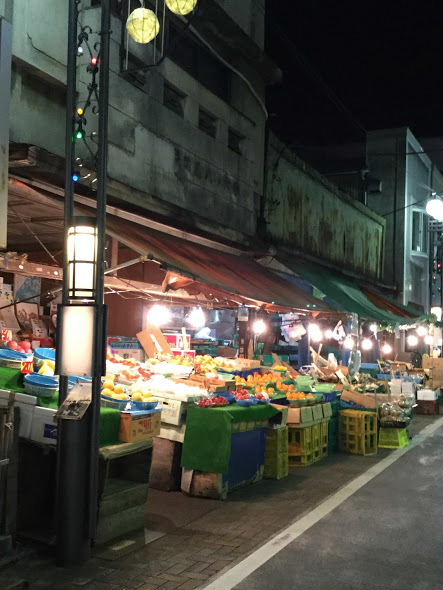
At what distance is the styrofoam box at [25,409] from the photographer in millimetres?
6578

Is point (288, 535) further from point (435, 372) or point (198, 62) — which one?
point (435, 372)

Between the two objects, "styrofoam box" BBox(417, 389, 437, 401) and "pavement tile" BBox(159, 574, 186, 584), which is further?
"styrofoam box" BBox(417, 389, 437, 401)

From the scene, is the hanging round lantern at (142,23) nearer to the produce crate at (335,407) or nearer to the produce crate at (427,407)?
the produce crate at (335,407)

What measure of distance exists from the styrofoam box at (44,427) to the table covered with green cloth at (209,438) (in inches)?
107

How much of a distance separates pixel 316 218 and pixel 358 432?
38.2ft

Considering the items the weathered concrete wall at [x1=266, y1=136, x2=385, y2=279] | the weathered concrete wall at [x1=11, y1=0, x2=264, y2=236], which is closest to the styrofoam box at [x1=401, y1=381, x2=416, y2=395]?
the weathered concrete wall at [x1=266, y1=136, x2=385, y2=279]

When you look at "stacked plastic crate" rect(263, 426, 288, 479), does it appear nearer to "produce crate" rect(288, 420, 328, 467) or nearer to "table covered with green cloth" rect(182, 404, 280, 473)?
"produce crate" rect(288, 420, 328, 467)

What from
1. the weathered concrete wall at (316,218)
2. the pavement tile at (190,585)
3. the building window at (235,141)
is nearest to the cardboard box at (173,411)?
the pavement tile at (190,585)

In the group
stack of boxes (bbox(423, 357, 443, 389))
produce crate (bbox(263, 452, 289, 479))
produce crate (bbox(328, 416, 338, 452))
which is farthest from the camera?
stack of boxes (bbox(423, 357, 443, 389))

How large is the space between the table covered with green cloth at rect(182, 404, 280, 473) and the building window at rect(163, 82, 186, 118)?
28.7 feet

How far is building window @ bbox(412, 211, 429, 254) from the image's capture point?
31769mm

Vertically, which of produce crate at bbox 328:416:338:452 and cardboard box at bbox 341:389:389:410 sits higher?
cardboard box at bbox 341:389:389:410

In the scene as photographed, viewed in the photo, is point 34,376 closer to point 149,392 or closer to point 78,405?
point 78,405

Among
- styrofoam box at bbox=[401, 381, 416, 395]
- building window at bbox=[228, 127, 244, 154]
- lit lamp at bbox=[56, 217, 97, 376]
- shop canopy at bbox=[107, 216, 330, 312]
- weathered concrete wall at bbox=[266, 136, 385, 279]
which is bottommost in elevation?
styrofoam box at bbox=[401, 381, 416, 395]
